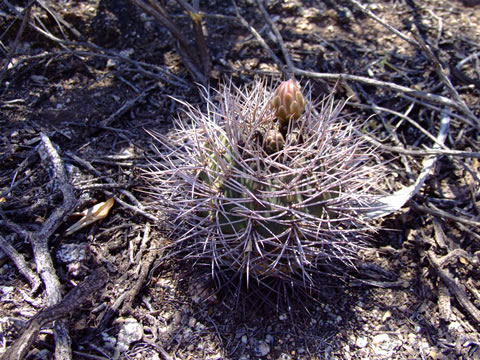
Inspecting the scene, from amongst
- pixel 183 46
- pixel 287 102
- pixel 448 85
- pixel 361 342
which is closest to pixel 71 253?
pixel 287 102

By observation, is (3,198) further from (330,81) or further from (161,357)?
(330,81)

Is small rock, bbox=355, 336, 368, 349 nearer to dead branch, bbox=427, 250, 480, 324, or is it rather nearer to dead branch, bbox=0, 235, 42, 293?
dead branch, bbox=427, 250, 480, 324

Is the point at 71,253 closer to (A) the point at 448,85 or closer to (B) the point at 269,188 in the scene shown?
(B) the point at 269,188

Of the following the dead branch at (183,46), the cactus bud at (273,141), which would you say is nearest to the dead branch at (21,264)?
the cactus bud at (273,141)

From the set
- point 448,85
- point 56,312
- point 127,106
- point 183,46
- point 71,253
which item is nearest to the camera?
point 56,312

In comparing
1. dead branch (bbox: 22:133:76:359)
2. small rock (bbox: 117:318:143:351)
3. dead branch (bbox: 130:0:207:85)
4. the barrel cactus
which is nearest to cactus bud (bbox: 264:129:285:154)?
the barrel cactus
